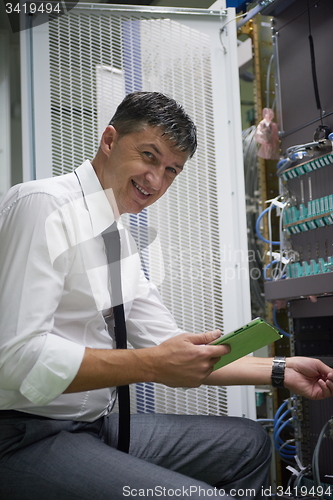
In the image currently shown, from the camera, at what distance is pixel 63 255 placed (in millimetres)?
1142

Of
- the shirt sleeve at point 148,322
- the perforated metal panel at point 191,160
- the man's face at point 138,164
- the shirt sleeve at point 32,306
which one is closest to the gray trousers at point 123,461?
the shirt sleeve at point 32,306

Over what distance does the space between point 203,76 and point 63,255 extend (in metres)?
1.06

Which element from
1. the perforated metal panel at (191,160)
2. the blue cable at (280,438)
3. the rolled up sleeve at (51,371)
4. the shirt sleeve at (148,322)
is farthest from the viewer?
the blue cable at (280,438)

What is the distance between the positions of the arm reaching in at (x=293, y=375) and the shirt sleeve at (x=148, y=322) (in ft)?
0.63

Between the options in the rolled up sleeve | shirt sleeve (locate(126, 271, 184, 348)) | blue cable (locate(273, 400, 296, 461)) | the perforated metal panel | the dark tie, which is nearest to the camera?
the rolled up sleeve

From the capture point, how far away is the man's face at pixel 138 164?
134 centimetres

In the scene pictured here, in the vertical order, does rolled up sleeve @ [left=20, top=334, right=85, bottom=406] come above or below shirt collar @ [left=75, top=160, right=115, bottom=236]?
below

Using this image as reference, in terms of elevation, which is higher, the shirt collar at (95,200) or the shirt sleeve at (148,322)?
the shirt collar at (95,200)

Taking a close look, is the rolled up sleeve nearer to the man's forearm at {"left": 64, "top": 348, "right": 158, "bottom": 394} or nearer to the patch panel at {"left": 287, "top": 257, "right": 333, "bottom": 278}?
the man's forearm at {"left": 64, "top": 348, "right": 158, "bottom": 394}

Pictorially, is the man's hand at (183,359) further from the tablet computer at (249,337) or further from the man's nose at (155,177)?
the man's nose at (155,177)

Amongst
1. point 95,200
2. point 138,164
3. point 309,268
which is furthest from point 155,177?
point 309,268

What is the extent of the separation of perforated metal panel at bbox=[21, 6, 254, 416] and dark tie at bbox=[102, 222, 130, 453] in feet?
1.48

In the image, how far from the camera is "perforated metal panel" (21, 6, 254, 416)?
1.80 metres

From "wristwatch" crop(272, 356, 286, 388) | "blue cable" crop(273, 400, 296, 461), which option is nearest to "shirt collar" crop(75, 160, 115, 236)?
"wristwatch" crop(272, 356, 286, 388)
